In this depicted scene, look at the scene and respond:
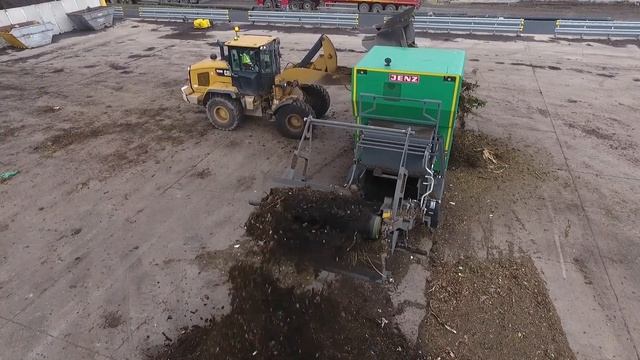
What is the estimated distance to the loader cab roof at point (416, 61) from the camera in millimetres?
6802

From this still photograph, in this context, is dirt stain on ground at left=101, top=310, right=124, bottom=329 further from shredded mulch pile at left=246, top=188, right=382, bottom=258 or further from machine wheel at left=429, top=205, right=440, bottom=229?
machine wheel at left=429, top=205, right=440, bottom=229

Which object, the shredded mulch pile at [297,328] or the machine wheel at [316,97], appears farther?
the machine wheel at [316,97]

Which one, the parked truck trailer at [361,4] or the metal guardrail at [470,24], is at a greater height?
the parked truck trailer at [361,4]

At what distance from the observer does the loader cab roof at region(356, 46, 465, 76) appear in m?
6.80

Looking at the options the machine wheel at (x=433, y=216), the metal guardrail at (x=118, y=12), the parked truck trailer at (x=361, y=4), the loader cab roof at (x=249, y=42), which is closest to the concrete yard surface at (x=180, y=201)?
the machine wheel at (x=433, y=216)

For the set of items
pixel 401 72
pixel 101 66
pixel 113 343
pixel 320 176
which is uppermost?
pixel 401 72

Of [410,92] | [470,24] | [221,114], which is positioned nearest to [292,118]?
[221,114]

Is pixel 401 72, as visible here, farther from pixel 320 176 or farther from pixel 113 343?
pixel 113 343

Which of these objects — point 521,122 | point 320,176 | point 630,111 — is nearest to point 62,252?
point 320,176

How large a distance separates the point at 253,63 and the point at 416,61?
4.05 meters

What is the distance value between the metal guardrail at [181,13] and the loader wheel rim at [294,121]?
613 inches

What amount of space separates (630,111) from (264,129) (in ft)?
33.2

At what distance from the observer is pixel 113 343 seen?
530cm

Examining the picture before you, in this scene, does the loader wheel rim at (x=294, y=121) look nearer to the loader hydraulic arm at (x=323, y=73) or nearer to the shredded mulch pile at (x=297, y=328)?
the loader hydraulic arm at (x=323, y=73)
